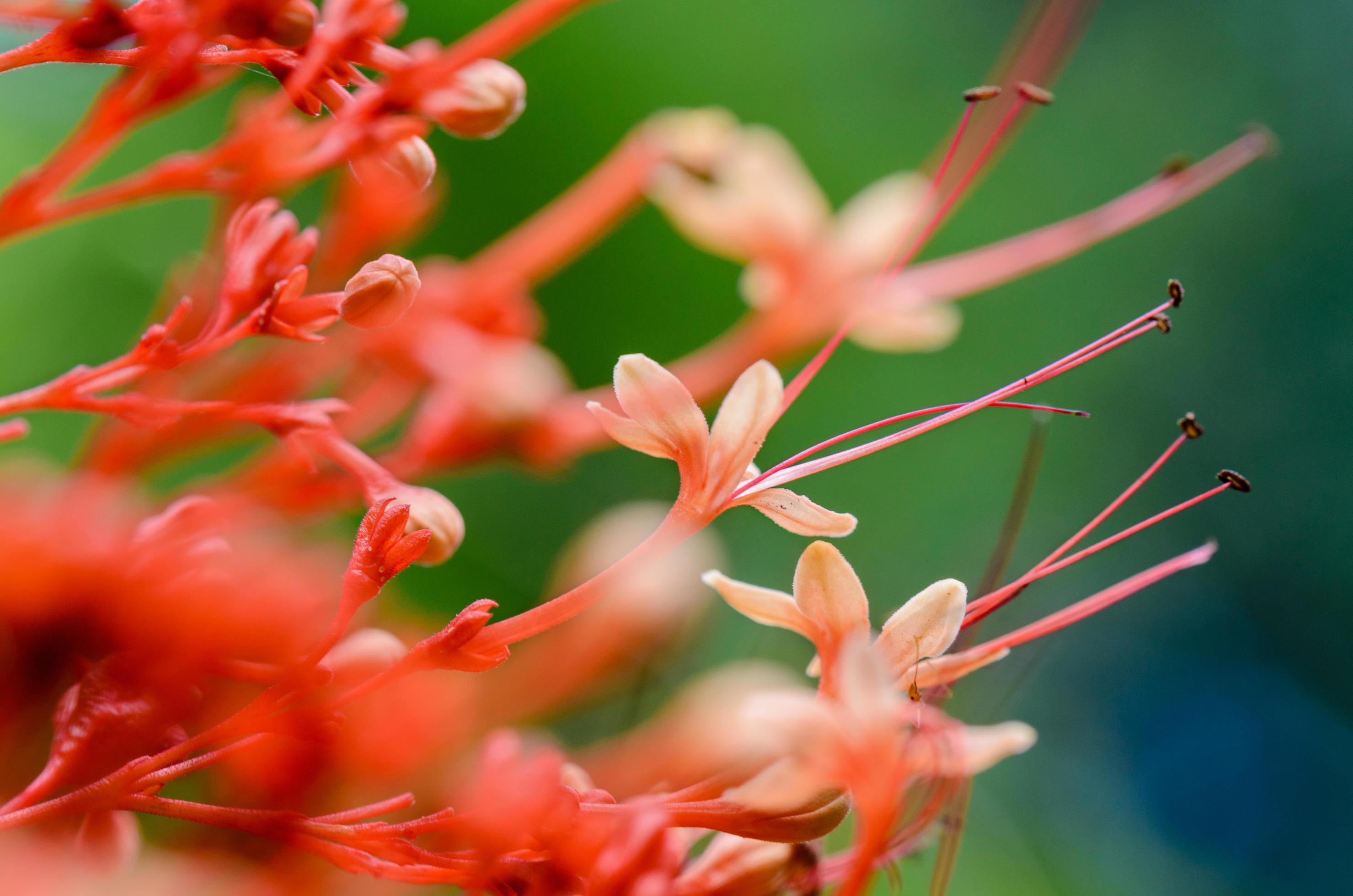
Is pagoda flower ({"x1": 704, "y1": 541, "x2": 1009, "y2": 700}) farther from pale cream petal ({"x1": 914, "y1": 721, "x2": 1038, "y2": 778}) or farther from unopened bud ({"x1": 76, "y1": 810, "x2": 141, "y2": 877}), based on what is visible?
unopened bud ({"x1": 76, "y1": 810, "x2": 141, "y2": 877})

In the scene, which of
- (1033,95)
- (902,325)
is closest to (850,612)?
(1033,95)

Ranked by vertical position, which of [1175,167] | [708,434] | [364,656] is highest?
[1175,167]

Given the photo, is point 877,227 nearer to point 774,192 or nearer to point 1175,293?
point 774,192

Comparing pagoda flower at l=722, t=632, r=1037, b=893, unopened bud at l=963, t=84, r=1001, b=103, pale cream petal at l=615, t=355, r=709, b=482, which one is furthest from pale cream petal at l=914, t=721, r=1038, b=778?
unopened bud at l=963, t=84, r=1001, b=103

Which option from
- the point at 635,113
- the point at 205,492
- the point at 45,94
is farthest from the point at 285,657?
the point at 635,113

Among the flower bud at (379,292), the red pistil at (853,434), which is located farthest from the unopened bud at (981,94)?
the flower bud at (379,292)

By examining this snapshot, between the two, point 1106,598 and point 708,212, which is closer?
point 1106,598

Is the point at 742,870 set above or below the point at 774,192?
below
